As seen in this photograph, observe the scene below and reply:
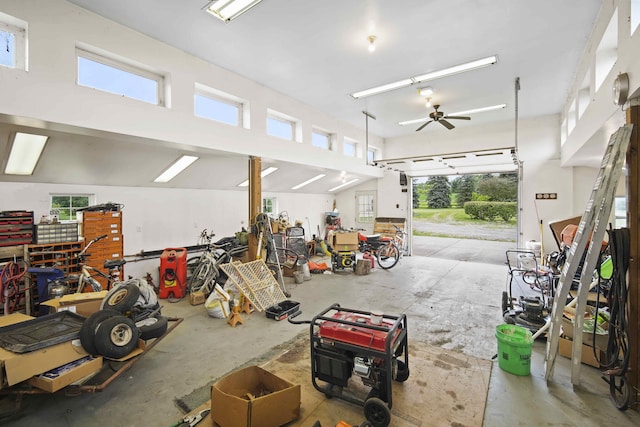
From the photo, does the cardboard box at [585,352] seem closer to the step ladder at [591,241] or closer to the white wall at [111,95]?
the step ladder at [591,241]

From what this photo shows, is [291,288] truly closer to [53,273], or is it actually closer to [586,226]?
[53,273]

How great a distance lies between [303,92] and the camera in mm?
6387

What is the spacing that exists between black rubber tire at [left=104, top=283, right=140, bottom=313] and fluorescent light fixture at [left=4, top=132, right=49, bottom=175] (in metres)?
2.68

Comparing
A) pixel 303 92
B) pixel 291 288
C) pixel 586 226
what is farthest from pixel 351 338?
pixel 303 92

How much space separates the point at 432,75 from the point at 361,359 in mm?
5100

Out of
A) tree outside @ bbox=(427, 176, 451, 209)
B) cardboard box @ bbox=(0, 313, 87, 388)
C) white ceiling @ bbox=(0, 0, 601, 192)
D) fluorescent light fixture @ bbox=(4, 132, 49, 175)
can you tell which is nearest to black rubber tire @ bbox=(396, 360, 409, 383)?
cardboard box @ bbox=(0, 313, 87, 388)

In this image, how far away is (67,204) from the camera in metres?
5.20

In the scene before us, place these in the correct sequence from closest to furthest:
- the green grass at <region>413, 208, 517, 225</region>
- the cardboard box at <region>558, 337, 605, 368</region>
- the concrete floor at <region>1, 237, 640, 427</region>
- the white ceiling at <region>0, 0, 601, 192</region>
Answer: the concrete floor at <region>1, 237, 640, 427</region>, the cardboard box at <region>558, 337, 605, 368</region>, the white ceiling at <region>0, 0, 601, 192</region>, the green grass at <region>413, 208, 517, 225</region>

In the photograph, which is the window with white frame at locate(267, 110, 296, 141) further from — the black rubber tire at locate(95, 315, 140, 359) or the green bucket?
the green bucket

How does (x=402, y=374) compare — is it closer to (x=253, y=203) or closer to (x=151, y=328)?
(x=151, y=328)

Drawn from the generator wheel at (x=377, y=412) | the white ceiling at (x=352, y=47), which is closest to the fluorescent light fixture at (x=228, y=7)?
the white ceiling at (x=352, y=47)

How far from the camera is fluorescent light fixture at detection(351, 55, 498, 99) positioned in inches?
189

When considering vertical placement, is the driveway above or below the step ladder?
below

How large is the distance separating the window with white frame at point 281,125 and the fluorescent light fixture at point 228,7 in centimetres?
298
